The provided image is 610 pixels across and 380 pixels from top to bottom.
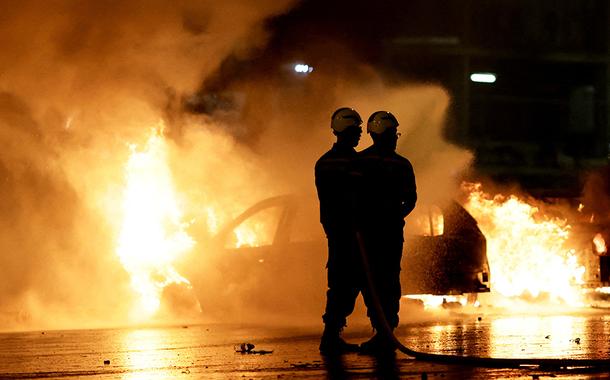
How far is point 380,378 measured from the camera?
7.41 metres

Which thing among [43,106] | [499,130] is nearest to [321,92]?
[43,106]

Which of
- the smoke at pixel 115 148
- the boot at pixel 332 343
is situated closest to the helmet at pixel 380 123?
the boot at pixel 332 343

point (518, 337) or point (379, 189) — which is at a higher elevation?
point (379, 189)

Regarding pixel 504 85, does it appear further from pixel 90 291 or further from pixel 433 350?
pixel 433 350

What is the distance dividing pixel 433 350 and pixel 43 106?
24.7ft

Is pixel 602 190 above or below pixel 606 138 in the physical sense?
below

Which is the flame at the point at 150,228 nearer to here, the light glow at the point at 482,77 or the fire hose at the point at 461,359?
the fire hose at the point at 461,359

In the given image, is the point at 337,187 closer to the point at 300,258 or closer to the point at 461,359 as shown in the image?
the point at 461,359

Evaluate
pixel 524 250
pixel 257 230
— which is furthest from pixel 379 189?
pixel 524 250

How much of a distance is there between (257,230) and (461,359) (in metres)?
7.12

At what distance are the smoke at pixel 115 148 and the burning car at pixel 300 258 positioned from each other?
36mm

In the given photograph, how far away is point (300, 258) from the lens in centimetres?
1445

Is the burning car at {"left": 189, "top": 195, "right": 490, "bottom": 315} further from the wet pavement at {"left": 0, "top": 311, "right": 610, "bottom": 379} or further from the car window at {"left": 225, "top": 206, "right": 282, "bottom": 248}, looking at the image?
the wet pavement at {"left": 0, "top": 311, "right": 610, "bottom": 379}

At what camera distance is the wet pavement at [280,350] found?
785cm
